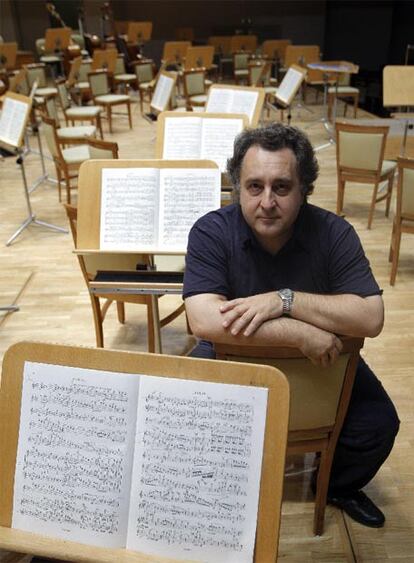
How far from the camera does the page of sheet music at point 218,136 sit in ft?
10.3

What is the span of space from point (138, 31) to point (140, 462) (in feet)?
37.8

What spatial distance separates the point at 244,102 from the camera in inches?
148

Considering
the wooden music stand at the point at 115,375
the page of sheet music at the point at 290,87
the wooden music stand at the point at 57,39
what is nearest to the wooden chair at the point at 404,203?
the wooden music stand at the point at 115,375

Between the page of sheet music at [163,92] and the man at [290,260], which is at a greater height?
the page of sheet music at [163,92]

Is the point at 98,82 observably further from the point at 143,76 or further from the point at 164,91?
the point at 164,91

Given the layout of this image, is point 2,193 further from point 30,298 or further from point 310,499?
point 310,499

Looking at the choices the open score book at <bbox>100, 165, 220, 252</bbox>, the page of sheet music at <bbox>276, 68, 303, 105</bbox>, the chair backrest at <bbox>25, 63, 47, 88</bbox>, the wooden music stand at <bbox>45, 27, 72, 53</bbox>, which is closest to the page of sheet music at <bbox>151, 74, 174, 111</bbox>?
the page of sheet music at <bbox>276, 68, 303, 105</bbox>

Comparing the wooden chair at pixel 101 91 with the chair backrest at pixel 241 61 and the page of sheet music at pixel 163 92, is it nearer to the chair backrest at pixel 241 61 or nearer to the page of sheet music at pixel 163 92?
the page of sheet music at pixel 163 92

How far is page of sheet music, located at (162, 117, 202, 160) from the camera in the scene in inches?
124

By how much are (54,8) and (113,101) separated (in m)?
5.98

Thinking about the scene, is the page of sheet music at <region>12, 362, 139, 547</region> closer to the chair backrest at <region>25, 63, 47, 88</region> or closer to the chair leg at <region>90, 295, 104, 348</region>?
the chair leg at <region>90, 295, 104, 348</region>

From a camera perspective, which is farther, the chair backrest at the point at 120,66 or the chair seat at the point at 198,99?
the chair backrest at the point at 120,66

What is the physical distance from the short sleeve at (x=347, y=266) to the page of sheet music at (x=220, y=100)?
2481mm

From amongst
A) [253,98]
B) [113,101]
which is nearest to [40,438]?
[253,98]
